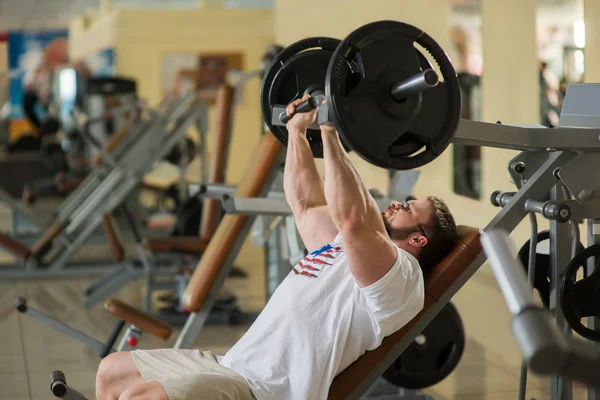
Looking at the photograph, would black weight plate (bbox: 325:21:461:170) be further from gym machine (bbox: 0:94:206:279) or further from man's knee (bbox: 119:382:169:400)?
gym machine (bbox: 0:94:206:279)

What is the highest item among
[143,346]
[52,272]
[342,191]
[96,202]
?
[342,191]

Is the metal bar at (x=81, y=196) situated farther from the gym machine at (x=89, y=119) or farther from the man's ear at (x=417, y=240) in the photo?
the man's ear at (x=417, y=240)

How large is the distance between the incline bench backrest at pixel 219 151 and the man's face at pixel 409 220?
2.42 m

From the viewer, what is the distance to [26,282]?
586 cm

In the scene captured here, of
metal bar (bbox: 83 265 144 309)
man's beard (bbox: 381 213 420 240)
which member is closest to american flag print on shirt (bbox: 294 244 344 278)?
man's beard (bbox: 381 213 420 240)

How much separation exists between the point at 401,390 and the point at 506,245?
2.17 meters

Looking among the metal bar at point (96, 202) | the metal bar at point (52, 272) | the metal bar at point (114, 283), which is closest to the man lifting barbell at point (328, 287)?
the metal bar at point (114, 283)

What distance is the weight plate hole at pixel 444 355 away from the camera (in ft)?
9.18

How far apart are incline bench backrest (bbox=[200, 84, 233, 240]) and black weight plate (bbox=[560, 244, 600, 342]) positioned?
2.70 m

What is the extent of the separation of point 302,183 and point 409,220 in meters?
0.39

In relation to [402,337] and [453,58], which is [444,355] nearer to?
[402,337]

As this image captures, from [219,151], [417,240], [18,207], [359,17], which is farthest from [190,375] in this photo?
[18,207]

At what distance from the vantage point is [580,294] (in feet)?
6.63

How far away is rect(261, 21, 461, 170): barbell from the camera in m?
1.70
